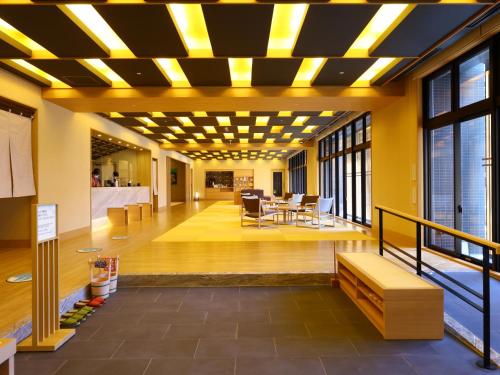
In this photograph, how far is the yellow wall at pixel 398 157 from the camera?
5789mm

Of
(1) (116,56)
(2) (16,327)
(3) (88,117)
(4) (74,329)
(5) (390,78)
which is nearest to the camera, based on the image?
(2) (16,327)

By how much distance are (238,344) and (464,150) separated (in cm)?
437

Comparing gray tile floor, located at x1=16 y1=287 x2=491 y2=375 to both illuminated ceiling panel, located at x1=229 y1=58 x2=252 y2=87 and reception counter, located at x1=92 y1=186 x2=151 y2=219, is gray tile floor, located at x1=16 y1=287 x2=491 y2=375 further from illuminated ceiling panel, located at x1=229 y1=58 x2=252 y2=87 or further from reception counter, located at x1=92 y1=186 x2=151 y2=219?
reception counter, located at x1=92 y1=186 x2=151 y2=219

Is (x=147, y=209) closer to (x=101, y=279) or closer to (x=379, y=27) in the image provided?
(x=101, y=279)

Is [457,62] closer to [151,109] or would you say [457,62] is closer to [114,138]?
[151,109]

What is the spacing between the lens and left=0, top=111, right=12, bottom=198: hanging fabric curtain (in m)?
5.12

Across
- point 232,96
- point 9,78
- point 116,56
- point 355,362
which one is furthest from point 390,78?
point 9,78

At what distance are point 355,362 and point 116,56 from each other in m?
4.58

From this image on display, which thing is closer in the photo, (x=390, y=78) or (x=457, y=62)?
(x=457, y=62)

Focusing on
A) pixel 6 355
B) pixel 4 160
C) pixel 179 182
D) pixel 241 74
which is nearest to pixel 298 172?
pixel 179 182

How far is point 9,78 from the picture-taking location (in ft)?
17.3

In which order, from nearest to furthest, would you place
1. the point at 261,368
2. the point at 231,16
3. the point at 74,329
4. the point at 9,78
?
the point at 261,368
the point at 74,329
the point at 231,16
the point at 9,78

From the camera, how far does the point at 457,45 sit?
458cm

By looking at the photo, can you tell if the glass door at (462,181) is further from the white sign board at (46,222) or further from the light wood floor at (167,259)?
the white sign board at (46,222)
